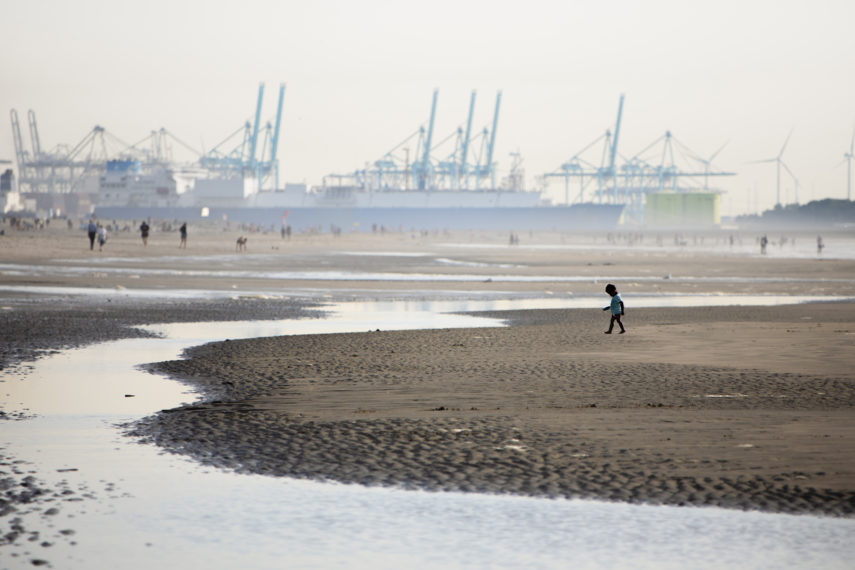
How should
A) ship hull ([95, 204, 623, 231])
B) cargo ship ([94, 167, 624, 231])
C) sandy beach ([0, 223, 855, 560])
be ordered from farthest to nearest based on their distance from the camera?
cargo ship ([94, 167, 624, 231])
ship hull ([95, 204, 623, 231])
sandy beach ([0, 223, 855, 560])

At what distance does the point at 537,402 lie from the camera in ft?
30.7

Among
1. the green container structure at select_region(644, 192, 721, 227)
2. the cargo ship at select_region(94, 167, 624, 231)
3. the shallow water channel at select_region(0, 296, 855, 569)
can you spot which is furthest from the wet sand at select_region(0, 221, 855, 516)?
the green container structure at select_region(644, 192, 721, 227)

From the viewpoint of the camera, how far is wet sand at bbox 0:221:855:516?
6.61 metres

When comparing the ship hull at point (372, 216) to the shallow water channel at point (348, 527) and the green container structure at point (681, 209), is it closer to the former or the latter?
the green container structure at point (681, 209)

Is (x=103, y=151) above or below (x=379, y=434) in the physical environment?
above

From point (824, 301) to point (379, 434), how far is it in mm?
18009

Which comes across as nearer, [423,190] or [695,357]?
[695,357]

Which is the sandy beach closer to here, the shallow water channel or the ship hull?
the shallow water channel

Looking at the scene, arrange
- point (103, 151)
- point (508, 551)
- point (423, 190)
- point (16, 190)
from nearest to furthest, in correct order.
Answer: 1. point (508, 551)
2. point (423, 190)
3. point (103, 151)
4. point (16, 190)

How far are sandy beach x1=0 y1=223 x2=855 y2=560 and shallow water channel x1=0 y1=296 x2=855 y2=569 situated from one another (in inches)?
11.7

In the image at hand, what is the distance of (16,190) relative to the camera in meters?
185

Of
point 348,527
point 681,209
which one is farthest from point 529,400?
point 681,209

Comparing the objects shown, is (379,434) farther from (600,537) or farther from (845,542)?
(845,542)

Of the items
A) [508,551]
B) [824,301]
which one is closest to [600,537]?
[508,551]
